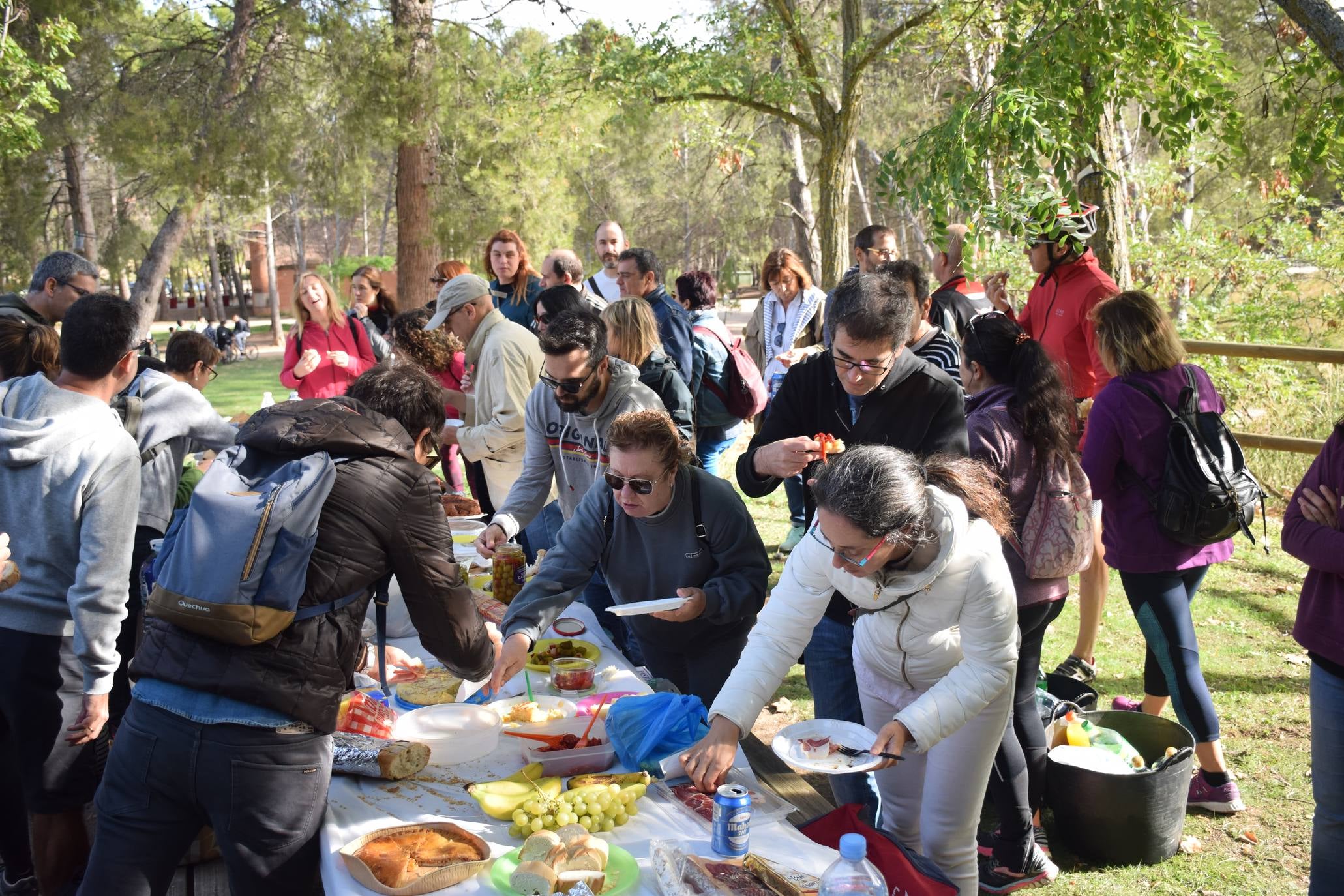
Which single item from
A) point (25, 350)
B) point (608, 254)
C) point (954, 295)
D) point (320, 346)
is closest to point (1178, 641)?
point (954, 295)

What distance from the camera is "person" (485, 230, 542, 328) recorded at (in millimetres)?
6691

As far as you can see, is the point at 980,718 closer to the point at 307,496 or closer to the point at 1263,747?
the point at 307,496

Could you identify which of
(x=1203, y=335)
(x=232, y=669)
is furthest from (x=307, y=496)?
(x=1203, y=335)

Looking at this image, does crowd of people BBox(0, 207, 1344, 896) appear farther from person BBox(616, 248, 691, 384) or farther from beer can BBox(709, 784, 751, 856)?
person BBox(616, 248, 691, 384)

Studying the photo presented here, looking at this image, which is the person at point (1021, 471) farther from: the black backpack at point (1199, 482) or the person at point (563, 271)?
the person at point (563, 271)

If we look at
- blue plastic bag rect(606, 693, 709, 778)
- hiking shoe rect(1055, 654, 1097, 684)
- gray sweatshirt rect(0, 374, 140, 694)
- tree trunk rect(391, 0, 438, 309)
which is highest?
tree trunk rect(391, 0, 438, 309)

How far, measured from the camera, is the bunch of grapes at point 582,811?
2.23 m

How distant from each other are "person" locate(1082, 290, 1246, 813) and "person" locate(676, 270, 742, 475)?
2.47 metres

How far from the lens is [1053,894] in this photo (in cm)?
317

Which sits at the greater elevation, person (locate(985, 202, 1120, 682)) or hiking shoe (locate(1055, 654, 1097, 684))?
person (locate(985, 202, 1120, 682))

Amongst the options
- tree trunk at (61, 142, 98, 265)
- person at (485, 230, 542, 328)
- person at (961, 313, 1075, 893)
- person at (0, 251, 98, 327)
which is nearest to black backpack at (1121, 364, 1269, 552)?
person at (961, 313, 1075, 893)

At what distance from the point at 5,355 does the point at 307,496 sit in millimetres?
2447

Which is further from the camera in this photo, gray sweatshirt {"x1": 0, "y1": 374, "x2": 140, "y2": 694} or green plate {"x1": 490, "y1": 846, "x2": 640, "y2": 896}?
gray sweatshirt {"x1": 0, "y1": 374, "x2": 140, "y2": 694}

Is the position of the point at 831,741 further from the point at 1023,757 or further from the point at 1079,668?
the point at 1079,668
